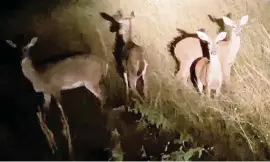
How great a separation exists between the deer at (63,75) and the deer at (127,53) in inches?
2.9

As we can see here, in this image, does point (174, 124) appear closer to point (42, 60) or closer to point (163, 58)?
point (163, 58)

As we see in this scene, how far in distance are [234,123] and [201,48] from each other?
Result: 0.26 metres

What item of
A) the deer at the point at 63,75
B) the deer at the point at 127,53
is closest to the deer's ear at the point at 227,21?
the deer at the point at 127,53

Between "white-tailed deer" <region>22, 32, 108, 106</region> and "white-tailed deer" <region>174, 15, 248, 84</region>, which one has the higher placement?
"white-tailed deer" <region>174, 15, 248, 84</region>

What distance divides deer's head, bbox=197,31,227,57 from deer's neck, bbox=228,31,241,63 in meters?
0.03

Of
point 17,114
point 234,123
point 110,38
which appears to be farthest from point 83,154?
point 234,123

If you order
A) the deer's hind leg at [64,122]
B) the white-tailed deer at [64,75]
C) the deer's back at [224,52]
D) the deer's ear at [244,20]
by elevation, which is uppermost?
the deer's ear at [244,20]

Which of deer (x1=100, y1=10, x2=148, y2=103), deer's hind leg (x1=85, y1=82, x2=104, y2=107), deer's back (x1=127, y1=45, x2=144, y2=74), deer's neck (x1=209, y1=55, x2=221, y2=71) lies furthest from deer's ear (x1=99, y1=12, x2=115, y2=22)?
deer's neck (x1=209, y1=55, x2=221, y2=71)

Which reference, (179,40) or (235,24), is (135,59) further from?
(235,24)

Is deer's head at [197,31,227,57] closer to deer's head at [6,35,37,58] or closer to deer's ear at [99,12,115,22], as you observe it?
deer's ear at [99,12,115,22]

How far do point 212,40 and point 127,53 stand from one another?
0.28 m

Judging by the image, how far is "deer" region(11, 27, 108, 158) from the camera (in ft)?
5.90

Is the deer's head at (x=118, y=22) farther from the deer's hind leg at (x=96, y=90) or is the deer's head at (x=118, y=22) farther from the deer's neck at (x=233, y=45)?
the deer's neck at (x=233, y=45)

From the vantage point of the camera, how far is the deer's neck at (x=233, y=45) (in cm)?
184
